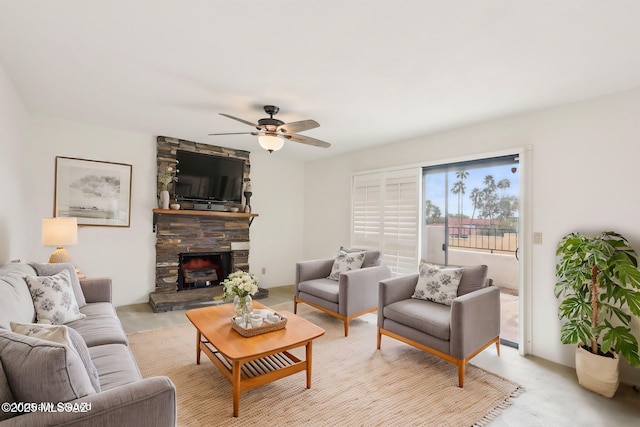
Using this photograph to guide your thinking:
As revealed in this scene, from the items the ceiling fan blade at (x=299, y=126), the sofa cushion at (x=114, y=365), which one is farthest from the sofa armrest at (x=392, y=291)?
the sofa cushion at (x=114, y=365)

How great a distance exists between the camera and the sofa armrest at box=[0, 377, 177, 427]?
1.02 m

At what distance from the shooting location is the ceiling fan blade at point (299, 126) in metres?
2.70

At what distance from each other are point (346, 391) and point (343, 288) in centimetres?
122

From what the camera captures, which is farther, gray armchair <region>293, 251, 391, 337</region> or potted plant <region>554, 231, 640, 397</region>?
gray armchair <region>293, 251, 391, 337</region>

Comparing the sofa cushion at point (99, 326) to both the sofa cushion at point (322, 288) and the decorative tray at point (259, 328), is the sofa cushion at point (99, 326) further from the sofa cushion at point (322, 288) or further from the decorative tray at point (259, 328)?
the sofa cushion at point (322, 288)

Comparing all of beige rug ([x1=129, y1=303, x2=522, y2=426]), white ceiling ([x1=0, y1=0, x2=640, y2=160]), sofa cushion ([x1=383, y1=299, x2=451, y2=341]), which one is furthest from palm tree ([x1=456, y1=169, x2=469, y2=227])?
beige rug ([x1=129, y1=303, x2=522, y2=426])

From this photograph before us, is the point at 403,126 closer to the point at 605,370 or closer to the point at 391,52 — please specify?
the point at 391,52

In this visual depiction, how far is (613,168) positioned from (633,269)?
0.91m

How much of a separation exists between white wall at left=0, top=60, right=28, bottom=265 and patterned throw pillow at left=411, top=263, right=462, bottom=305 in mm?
3885

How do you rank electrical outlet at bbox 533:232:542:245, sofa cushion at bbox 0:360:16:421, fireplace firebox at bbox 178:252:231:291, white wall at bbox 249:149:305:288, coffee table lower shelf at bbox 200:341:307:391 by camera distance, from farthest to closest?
white wall at bbox 249:149:305:288 → fireplace firebox at bbox 178:252:231:291 → electrical outlet at bbox 533:232:542:245 → coffee table lower shelf at bbox 200:341:307:391 → sofa cushion at bbox 0:360:16:421

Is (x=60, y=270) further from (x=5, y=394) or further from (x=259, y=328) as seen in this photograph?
(x=5, y=394)

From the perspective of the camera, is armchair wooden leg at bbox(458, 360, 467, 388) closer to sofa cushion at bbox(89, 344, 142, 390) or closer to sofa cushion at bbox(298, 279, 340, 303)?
sofa cushion at bbox(298, 279, 340, 303)

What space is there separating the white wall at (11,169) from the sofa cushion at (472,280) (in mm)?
4172

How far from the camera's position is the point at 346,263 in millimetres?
3965
